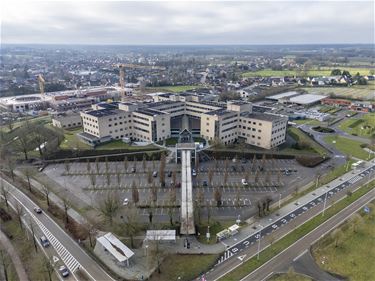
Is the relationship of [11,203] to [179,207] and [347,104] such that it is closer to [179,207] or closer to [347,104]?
[179,207]

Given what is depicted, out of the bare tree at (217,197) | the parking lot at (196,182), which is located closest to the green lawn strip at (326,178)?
the parking lot at (196,182)

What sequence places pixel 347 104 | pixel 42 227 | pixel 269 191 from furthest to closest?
pixel 347 104 → pixel 269 191 → pixel 42 227

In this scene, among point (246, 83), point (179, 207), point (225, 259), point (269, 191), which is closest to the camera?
point (225, 259)

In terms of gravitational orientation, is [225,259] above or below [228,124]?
below

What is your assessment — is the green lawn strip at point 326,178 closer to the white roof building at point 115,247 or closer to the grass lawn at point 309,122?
the white roof building at point 115,247

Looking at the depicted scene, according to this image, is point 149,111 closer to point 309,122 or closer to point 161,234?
point 161,234

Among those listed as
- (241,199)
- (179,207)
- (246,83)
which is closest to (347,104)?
(246,83)
